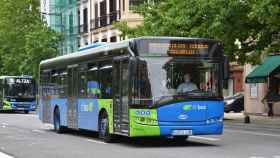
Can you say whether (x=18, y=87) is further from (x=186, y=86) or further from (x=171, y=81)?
(x=171, y=81)

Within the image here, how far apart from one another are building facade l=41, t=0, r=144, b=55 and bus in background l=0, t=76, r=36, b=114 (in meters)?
8.61

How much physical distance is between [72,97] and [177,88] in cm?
663

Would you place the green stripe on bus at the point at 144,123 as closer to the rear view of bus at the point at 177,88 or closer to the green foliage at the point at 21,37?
the rear view of bus at the point at 177,88

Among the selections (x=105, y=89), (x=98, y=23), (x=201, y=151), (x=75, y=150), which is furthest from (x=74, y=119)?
(x=98, y=23)

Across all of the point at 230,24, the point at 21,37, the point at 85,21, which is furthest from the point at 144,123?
the point at 21,37

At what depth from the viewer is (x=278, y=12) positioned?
87.6ft

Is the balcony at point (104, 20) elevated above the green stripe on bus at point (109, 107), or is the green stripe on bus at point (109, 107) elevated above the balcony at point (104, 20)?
the balcony at point (104, 20)

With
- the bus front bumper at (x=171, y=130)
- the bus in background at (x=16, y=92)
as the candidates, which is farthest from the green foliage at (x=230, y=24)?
the bus in background at (x=16, y=92)

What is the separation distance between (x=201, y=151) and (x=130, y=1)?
41.7 meters

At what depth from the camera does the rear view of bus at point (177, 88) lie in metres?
18.6

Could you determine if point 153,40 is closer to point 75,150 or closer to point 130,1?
point 75,150

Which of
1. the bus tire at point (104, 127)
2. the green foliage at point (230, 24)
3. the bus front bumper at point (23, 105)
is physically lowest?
the bus front bumper at point (23, 105)

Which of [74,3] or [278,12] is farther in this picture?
[74,3]

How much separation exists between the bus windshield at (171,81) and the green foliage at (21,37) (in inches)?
1989
